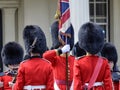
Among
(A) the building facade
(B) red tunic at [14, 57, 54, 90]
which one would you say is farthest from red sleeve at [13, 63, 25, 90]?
(A) the building facade

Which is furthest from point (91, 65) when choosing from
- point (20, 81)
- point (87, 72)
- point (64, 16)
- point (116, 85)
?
point (116, 85)

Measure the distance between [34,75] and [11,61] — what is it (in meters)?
1.02

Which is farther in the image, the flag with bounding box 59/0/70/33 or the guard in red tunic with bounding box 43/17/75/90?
the flag with bounding box 59/0/70/33

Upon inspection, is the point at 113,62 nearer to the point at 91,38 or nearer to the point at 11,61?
the point at 91,38

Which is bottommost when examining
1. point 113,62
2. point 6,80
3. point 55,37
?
point 6,80

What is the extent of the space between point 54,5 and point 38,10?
0.52 m

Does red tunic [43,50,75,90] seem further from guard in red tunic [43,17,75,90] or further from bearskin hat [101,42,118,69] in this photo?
bearskin hat [101,42,118,69]

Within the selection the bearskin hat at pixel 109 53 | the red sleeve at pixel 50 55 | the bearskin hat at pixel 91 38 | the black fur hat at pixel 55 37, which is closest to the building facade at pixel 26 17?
the bearskin hat at pixel 109 53

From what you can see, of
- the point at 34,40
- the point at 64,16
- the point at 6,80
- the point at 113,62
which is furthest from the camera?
the point at 113,62

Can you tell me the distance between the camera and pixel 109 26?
1393cm

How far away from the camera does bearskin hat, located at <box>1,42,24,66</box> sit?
7.22 meters

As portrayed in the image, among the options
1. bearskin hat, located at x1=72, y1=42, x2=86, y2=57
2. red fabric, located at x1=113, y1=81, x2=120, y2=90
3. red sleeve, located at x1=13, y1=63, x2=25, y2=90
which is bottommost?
red fabric, located at x1=113, y1=81, x2=120, y2=90

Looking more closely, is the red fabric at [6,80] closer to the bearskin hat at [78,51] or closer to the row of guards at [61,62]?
the row of guards at [61,62]

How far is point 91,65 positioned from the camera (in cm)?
645
